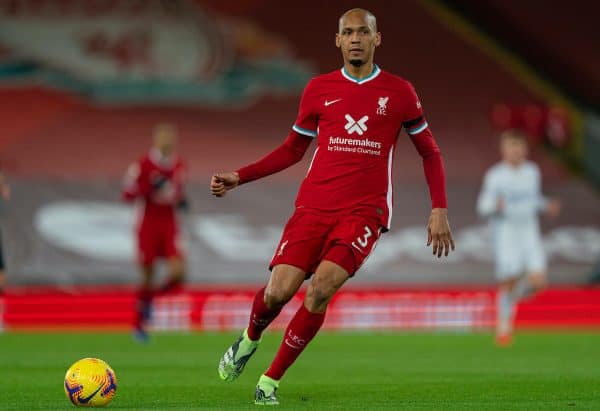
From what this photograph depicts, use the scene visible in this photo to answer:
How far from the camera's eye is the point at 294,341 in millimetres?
7852

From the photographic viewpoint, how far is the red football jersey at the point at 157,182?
16.4m

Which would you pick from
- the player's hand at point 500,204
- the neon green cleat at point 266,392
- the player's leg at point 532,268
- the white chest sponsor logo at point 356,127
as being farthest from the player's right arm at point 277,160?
the player's leg at point 532,268

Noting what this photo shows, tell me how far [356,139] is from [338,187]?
315 mm

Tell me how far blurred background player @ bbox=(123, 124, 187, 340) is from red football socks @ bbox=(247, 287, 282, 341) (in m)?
7.97

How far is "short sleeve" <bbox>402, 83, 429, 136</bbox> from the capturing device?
8109 mm

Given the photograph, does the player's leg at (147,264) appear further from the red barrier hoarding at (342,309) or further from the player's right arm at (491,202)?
the player's right arm at (491,202)

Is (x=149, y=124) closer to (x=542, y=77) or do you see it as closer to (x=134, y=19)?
(x=134, y=19)

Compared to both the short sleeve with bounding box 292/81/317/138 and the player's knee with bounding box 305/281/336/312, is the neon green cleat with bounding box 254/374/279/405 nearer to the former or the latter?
the player's knee with bounding box 305/281/336/312

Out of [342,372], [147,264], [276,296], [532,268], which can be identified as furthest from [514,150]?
[276,296]

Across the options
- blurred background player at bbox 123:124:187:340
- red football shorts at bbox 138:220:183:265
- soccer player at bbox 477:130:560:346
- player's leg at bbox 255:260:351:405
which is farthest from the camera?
red football shorts at bbox 138:220:183:265

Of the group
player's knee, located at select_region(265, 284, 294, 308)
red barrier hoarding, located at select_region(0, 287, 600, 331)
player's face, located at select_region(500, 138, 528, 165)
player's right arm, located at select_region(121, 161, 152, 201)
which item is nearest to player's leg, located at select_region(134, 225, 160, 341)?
player's right arm, located at select_region(121, 161, 152, 201)

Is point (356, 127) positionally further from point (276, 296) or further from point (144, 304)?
point (144, 304)

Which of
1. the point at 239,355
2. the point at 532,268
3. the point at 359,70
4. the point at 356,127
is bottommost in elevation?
the point at 239,355

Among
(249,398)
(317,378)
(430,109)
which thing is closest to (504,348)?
(317,378)
